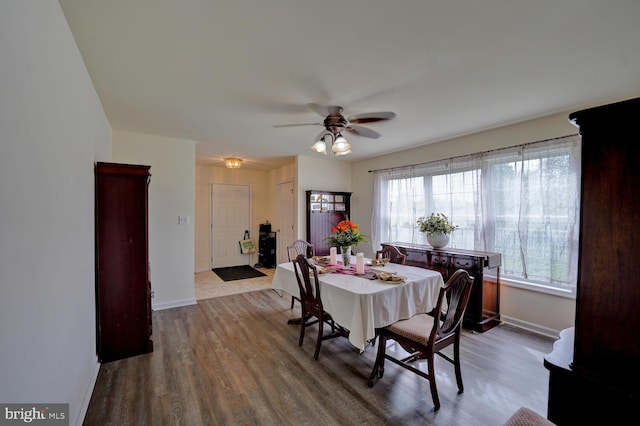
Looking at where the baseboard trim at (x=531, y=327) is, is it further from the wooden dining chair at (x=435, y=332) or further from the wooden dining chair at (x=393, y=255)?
the wooden dining chair at (x=435, y=332)

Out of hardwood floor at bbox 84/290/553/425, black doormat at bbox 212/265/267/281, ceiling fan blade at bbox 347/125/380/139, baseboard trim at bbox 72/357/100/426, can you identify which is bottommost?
black doormat at bbox 212/265/267/281

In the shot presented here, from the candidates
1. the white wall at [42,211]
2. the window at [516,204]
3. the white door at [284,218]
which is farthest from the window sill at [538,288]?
the white wall at [42,211]

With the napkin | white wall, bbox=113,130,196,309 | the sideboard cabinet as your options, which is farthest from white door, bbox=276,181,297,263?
the napkin

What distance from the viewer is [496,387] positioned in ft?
7.13

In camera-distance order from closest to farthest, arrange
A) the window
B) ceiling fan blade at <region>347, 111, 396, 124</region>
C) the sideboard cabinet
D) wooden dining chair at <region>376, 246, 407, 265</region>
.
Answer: ceiling fan blade at <region>347, 111, 396, 124</region>, the window, the sideboard cabinet, wooden dining chair at <region>376, 246, 407, 265</region>

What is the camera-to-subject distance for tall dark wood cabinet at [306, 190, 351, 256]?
5.23 meters

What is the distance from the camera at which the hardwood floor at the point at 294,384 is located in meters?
1.86

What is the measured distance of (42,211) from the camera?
1226mm

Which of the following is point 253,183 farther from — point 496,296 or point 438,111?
point 496,296

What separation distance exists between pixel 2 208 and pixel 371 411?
87.2 inches

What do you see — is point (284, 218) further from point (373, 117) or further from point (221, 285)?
point (373, 117)

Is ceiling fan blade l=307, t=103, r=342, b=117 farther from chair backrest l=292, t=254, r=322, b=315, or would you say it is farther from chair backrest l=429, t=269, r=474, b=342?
chair backrest l=429, t=269, r=474, b=342

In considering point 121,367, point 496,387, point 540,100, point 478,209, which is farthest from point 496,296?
point 121,367

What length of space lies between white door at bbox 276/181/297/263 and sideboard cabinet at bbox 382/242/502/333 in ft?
9.42
